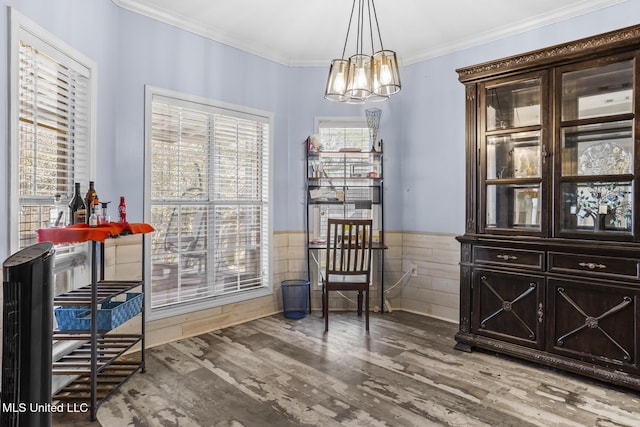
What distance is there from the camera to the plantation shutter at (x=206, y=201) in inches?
133

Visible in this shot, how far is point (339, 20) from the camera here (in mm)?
3494

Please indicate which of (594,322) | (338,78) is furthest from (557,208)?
(338,78)

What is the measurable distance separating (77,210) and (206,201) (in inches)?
52.1

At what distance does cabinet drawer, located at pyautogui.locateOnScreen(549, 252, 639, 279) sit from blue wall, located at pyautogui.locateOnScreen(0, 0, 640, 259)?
4.07 feet

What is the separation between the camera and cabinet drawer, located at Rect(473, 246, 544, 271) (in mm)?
2826

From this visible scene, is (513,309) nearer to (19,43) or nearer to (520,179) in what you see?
(520,179)

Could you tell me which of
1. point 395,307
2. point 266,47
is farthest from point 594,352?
point 266,47

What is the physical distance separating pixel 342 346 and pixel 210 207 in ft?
5.71

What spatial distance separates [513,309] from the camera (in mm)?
2938

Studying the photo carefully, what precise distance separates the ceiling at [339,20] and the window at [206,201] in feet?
2.23

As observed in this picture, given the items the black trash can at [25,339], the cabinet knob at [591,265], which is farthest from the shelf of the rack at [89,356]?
the cabinet knob at [591,265]

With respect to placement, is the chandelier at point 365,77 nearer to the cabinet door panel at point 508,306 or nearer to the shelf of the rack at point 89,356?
the cabinet door panel at point 508,306

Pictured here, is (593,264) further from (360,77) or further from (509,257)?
(360,77)

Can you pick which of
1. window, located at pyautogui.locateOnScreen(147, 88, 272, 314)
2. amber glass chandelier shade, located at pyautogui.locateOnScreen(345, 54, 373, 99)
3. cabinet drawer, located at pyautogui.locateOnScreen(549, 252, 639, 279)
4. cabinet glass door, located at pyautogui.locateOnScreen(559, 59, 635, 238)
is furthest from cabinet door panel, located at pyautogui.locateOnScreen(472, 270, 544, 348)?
window, located at pyautogui.locateOnScreen(147, 88, 272, 314)
